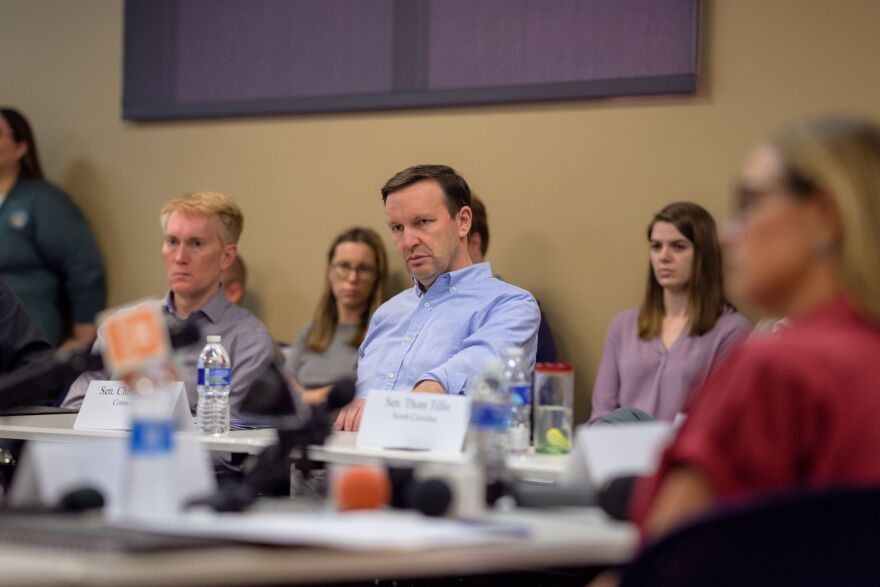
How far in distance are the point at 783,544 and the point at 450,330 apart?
8.04 ft

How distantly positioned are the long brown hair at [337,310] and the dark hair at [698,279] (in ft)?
3.75

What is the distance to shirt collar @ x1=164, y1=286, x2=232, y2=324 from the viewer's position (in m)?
4.05

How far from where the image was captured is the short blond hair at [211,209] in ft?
14.0

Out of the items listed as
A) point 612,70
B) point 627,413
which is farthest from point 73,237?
point 627,413

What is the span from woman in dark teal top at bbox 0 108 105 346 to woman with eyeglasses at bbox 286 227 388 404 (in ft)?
3.94

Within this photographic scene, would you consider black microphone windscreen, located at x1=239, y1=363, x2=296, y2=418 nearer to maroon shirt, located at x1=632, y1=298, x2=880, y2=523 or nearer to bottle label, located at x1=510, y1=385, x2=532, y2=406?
maroon shirt, located at x1=632, y1=298, x2=880, y2=523

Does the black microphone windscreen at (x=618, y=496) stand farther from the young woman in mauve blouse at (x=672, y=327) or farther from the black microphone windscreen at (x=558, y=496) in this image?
the young woman in mauve blouse at (x=672, y=327)

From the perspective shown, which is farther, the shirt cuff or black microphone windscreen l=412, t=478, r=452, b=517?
the shirt cuff

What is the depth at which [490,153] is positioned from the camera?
4.98 meters

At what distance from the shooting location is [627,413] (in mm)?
3031

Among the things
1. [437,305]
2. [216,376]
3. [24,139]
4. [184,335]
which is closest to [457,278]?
[437,305]

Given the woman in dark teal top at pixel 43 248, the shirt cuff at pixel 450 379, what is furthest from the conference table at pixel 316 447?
the woman in dark teal top at pixel 43 248

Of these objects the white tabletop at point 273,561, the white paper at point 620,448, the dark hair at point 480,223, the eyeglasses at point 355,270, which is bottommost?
the white tabletop at point 273,561

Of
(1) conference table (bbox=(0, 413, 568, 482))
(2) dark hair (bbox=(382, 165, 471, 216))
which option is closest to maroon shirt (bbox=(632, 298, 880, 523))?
(1) conference table (bbox=(0, 413, 568, 482))
